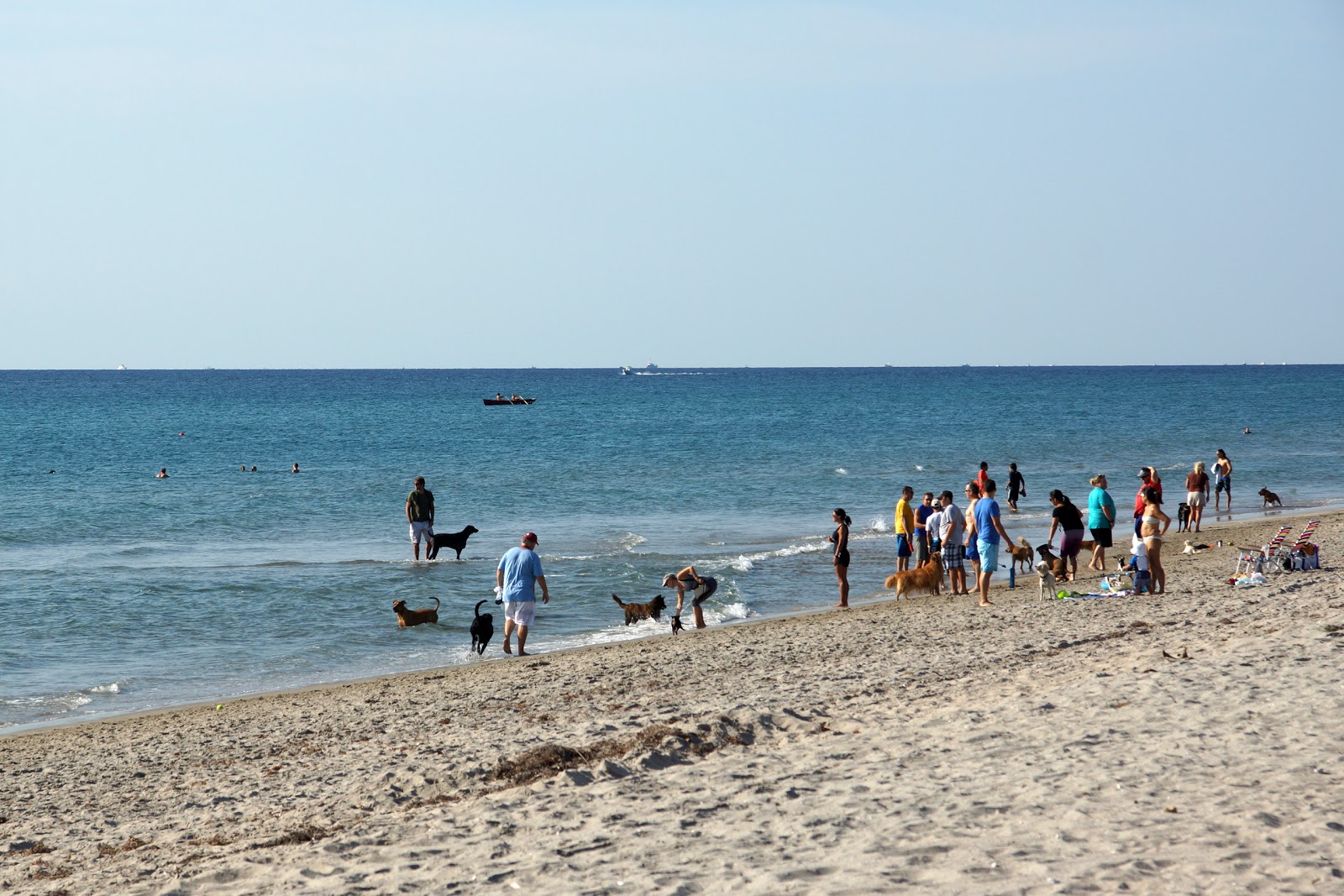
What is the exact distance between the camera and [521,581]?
12.0 meters

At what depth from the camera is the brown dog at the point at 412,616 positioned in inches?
553

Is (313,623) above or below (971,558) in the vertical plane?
below

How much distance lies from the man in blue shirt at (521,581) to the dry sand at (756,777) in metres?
1.23

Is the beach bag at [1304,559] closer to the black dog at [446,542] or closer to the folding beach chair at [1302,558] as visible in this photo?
the folding beach chair at [1302,558]

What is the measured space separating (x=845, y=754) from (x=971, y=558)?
26.1 feet

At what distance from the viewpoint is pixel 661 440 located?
171 feet

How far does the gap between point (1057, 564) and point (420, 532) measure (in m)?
10.1

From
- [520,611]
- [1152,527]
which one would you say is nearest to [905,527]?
[1152,527]

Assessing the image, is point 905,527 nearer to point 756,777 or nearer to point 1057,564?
point 1057,564

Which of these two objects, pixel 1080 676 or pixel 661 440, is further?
pixel 661 440

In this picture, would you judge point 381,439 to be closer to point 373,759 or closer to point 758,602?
point 758,602

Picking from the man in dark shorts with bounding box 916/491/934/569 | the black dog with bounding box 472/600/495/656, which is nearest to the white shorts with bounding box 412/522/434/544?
the black dog with bounding box 472/600/495/656

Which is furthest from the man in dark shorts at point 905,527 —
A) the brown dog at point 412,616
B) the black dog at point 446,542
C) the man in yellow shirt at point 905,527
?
the black dog at point 446,542

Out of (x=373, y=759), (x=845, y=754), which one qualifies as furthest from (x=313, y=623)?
(x=845, y=754)
